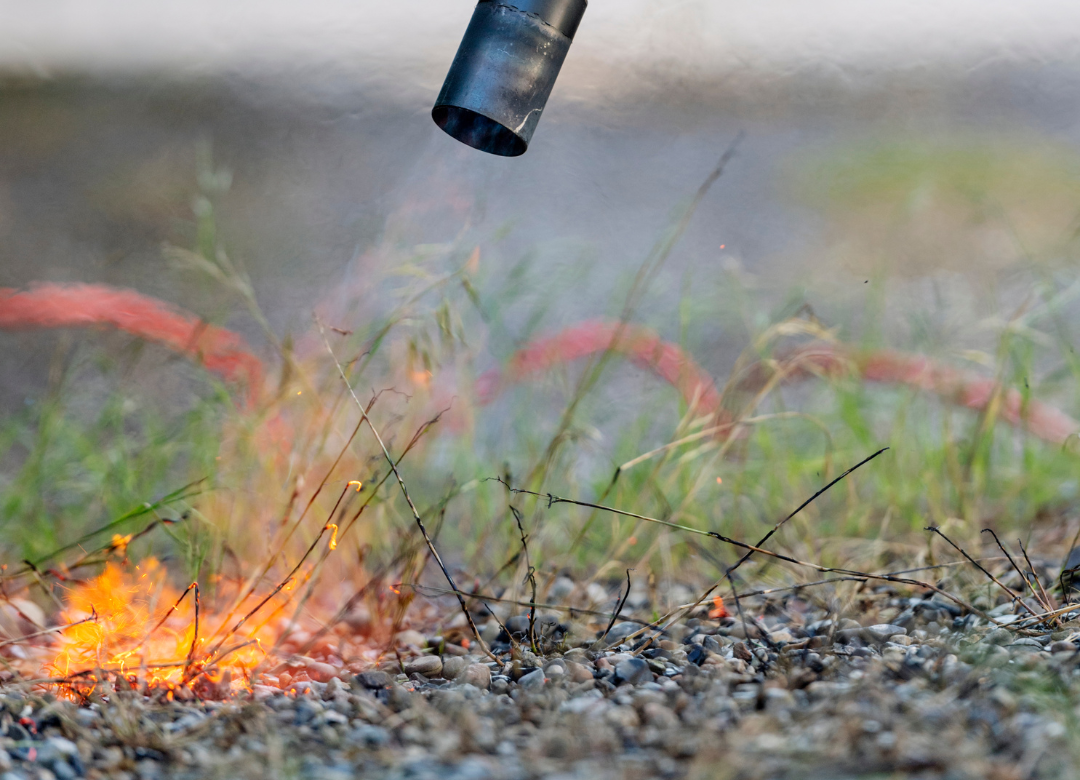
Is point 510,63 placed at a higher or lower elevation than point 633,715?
higher

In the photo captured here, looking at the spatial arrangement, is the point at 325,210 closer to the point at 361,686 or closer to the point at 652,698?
the point at 361,686

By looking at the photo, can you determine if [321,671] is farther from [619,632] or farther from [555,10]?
[555,10]

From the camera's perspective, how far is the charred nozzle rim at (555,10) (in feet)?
3.64

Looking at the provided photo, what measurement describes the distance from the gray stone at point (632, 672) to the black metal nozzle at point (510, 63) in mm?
643

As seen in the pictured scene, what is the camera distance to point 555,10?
3.69 ft


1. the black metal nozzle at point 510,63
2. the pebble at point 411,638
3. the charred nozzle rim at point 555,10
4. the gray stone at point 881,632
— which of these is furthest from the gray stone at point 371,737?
the charred nozzle rim at point 555,10

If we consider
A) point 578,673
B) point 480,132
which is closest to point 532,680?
point 578,673

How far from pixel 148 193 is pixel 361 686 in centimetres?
245

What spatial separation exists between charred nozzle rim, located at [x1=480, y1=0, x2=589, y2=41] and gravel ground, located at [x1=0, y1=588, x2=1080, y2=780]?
0.77 meters

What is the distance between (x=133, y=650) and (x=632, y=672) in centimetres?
58

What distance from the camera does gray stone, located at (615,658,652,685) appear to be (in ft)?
3.25

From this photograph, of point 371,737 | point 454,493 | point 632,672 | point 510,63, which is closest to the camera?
point 371,737

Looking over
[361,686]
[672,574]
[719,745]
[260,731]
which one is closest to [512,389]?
[672,574]

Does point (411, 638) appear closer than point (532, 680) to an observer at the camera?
No
